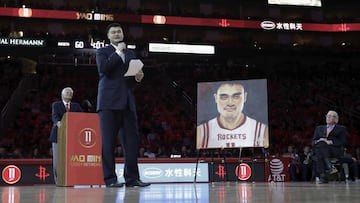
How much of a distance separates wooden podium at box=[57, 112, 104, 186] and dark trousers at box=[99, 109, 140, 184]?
1.15 metres

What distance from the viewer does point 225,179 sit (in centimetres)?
1066

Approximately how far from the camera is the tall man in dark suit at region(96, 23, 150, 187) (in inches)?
192

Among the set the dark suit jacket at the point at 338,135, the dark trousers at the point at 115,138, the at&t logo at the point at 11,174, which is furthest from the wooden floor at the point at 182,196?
the at&t logo at the point at 11,174

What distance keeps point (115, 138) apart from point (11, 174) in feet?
19.7

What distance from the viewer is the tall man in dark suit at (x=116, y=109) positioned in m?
4.89

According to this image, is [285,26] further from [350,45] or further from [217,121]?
[217,121]

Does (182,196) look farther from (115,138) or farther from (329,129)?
(329,129)

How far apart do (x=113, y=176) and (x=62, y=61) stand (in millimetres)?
17379

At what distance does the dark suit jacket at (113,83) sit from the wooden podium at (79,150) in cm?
123

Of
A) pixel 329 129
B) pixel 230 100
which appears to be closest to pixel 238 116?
pixel 230 100

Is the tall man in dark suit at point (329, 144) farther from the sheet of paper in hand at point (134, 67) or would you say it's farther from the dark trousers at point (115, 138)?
the sheet of paper in hand at point (134, 67)

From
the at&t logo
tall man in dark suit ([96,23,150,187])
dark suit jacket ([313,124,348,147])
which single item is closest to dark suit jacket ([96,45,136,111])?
tall man in dark suit ([96,23,150,187])

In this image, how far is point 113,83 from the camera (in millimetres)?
4918

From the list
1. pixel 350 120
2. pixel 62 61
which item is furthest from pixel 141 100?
pixel 350 120
